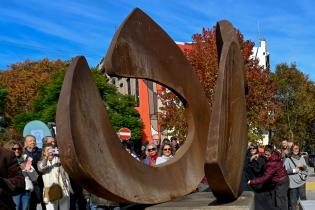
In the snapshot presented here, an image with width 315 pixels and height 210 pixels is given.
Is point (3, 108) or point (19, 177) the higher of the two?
point (3, 108)

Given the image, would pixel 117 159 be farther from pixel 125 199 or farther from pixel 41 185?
pixel 41 185

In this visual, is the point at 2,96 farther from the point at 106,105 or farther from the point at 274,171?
the point at 274,171

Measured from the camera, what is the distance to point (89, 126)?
213 inches

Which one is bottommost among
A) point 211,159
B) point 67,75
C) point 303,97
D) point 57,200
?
point 57,200

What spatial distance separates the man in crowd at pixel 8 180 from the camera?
4500mm

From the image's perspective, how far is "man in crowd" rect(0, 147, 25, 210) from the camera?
4500mm

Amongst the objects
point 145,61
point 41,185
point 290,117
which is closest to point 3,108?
point 290,117

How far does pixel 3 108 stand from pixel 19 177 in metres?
43.8

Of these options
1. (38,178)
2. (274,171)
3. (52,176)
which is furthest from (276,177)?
(38,178)

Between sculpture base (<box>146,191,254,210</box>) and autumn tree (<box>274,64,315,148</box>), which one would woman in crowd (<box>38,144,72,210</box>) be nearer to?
sculpture base (<box>146,191,254,210</box>)

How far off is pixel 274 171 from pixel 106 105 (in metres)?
34.4

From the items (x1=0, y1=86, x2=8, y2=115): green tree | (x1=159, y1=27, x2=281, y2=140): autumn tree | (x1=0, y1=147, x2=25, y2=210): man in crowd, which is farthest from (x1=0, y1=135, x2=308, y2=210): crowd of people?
(x1=0, y1=86, x2=8, y2=115): green tree

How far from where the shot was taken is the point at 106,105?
43.9 m

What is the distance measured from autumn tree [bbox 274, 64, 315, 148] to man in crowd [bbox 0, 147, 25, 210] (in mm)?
36562
